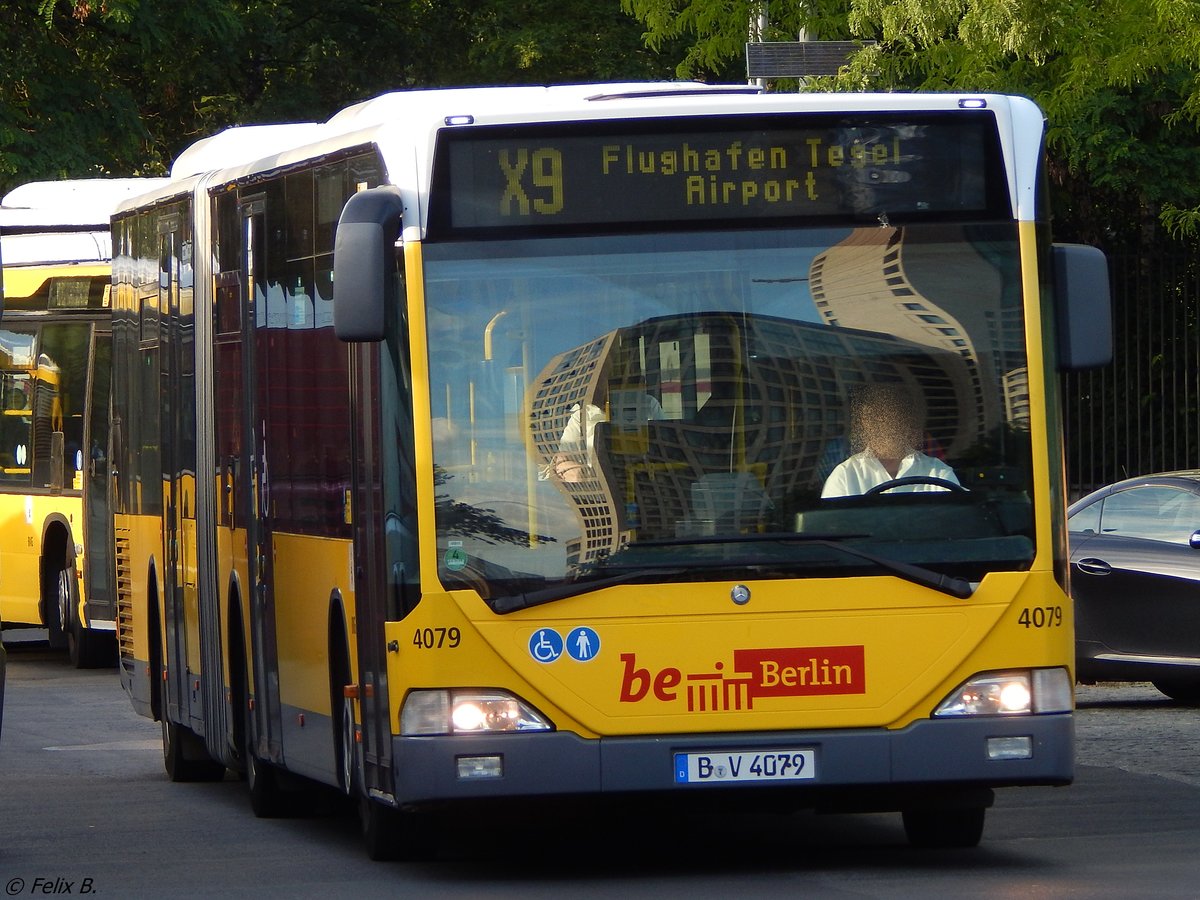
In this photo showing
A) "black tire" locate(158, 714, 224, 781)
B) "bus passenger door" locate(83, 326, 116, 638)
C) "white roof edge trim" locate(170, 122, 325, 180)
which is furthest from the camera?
"bus passenger door" locate(83, 326, 116, 638)

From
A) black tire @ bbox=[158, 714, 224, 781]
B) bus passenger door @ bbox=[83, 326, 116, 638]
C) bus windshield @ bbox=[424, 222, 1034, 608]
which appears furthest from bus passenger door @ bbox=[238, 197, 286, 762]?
bus passenger door @ bbox=[83, 326, 116, 638]

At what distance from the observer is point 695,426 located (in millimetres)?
8703

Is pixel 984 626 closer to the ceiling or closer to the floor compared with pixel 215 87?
closer to the floor

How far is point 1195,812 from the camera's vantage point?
432 inches

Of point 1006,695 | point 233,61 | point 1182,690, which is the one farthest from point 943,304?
point 233,61

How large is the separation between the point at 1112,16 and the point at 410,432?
36.3 ft

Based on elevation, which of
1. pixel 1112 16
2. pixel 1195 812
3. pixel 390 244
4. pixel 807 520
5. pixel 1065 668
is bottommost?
pixel 1195 812

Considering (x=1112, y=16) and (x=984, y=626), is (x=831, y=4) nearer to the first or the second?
(x=1112, y=16)

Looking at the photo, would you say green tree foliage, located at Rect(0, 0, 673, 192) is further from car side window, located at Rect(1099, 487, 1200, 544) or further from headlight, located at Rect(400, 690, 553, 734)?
headlight, located at Rect(400, 690, 553, 734)

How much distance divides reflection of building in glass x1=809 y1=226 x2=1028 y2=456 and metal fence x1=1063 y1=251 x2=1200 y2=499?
13.6m

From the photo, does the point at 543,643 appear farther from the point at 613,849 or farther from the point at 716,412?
the point at 613,849

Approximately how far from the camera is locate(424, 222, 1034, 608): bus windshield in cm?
868

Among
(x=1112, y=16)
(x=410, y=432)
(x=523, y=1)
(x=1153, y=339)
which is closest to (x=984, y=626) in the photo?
(x=410, y=432)

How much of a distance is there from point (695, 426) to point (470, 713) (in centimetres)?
119
